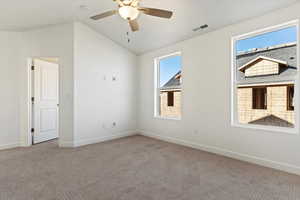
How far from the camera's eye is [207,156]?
3426mm

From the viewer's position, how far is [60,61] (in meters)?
4.16

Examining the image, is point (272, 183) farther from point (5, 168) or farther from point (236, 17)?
point (5, 168)

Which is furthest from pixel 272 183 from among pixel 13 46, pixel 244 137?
pixel 13 46

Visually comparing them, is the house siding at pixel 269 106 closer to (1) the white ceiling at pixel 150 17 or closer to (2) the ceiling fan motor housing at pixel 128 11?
(1) the white ceiling at pixel 150 17

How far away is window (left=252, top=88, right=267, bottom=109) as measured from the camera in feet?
10.1

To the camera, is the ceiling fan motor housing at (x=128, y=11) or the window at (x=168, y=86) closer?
the ceiling fan motor housing at (x=128, y=11)

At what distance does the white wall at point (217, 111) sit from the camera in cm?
274

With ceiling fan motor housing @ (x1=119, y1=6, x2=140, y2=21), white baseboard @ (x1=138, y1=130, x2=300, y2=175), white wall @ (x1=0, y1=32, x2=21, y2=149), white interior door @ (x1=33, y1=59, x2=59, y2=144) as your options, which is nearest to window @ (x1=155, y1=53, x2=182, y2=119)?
Answer: white baseboard @ (x1=138, y1=130, x2=300, y2=175)

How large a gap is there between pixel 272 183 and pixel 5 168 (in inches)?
158

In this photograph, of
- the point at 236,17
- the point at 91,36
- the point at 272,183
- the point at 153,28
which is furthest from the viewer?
the point at 91,36

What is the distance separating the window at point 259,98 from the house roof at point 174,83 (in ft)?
5.81

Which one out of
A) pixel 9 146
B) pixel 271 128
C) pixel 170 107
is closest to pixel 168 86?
pixel 170 107

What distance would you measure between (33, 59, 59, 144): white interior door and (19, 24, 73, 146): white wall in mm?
234

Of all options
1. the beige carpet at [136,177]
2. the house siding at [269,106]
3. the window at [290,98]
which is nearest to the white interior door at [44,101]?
the beige carpet at [136,177]
